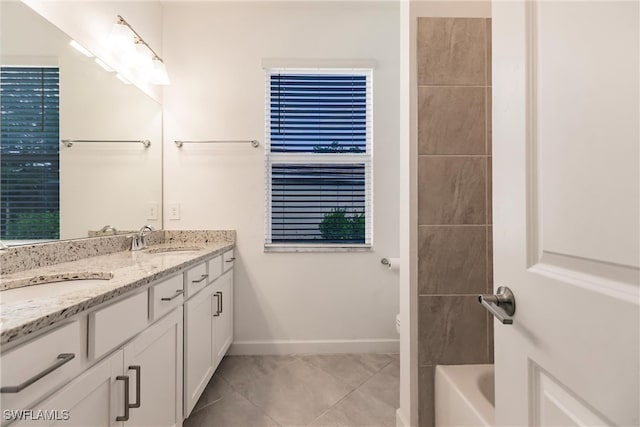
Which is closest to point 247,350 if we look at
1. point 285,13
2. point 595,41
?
point 595,41

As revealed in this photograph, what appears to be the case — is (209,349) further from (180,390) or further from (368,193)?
(368,193)

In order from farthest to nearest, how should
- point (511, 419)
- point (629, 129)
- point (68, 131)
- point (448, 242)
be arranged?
point (68, 131) → point (448, 242) → point (511, 419) → point (629, 129)

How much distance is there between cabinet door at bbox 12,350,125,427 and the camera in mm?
654

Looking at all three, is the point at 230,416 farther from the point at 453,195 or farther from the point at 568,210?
the point at 568,210

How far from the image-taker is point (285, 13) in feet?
7.54

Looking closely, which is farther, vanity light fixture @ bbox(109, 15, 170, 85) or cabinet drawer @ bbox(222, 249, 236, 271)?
cabinet drawer @ bbox(222, 249, 236, 271)

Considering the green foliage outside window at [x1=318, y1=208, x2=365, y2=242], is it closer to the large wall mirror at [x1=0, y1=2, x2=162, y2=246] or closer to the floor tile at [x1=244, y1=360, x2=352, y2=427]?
the floor tile at [x1=244, y1=360, x2=352, y2=427]

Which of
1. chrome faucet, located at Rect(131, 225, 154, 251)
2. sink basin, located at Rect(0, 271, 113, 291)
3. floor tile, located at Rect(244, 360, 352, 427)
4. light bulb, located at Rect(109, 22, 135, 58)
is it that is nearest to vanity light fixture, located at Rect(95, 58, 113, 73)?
light bulb, located at Rect(109, 22, 135, 58)

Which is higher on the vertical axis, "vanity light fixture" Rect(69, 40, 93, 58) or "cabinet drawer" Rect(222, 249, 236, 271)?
"vanity light fixture" Rect(69, 40, 93, 58)

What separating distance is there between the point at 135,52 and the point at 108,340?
1.83 meters

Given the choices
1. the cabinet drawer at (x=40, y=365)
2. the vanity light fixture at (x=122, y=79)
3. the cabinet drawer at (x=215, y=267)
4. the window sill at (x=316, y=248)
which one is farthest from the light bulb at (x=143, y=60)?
the cabinet drawer at (x=40, y=365)

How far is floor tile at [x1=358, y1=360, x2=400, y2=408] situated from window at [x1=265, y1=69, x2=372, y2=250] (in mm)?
933

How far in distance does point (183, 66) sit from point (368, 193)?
1775 millimetres

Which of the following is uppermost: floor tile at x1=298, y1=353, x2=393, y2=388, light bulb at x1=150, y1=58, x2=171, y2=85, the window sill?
light bulb at x1=150, y1=58, x2=171, y2=85
